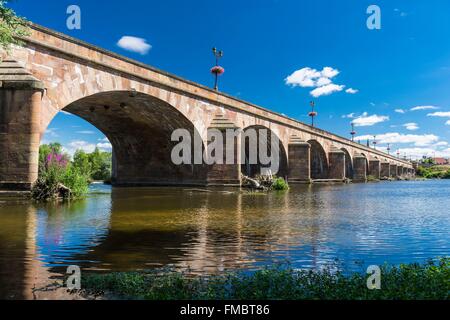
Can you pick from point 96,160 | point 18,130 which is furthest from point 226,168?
point 96,160

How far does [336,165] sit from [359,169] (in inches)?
483

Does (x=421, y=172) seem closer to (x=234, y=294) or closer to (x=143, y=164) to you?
(x=143, y=164)

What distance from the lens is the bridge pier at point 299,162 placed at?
126 ft

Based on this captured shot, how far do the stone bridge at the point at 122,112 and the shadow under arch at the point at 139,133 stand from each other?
0.23ft

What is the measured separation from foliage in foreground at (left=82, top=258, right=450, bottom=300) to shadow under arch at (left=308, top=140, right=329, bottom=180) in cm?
4682

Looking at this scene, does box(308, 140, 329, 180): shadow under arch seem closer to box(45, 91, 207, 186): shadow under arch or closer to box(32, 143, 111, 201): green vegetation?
box(45, 91, 207, 186): shadow under arch

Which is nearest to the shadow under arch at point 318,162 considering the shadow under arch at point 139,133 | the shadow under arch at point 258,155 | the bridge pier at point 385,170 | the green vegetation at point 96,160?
the shadow under arch at point 258,155

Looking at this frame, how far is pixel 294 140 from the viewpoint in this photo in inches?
1575

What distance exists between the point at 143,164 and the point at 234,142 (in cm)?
1100

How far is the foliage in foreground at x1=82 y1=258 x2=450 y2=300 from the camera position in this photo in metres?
3.77

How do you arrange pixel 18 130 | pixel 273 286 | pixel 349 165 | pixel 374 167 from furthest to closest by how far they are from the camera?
pixel 374 167, pixel 349 165, pixel 18 130, pixel 273 286

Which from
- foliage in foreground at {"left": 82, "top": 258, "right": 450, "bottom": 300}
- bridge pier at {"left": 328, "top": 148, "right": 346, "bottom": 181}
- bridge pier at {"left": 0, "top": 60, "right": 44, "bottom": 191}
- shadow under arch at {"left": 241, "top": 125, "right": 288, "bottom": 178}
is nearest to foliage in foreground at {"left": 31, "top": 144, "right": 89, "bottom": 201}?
bridge pier at {"left": 0, "top": 60, "right": 44, "bottom": 191}

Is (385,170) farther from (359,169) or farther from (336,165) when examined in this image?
(336,165)

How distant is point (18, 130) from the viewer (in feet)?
45.0
